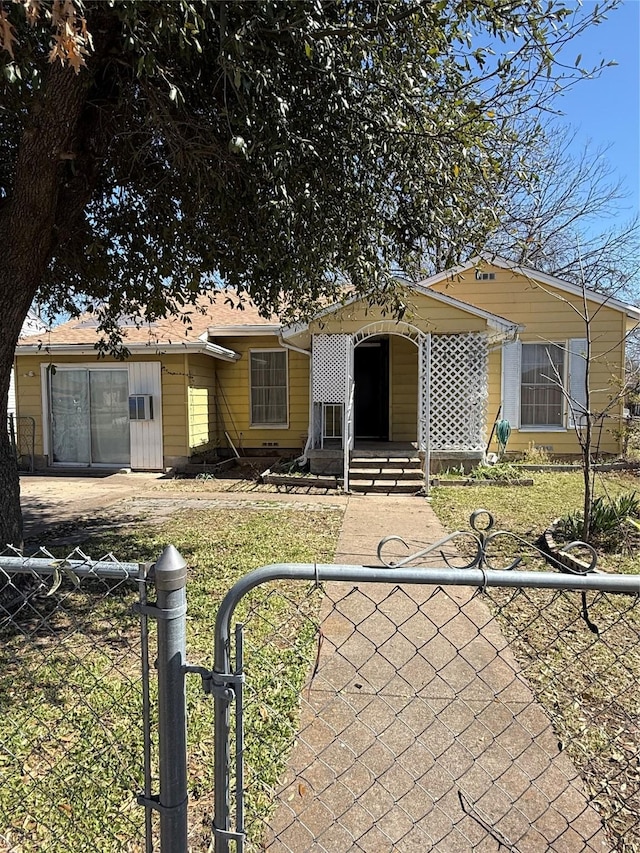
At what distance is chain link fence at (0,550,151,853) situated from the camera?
6.79ft

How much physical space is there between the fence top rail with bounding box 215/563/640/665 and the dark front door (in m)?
12.1

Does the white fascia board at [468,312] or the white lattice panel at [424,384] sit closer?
the white lattice panel at [424,384]

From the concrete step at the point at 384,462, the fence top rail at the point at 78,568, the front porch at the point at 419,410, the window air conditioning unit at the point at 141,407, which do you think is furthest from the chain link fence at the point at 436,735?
the window air conditioning unit at the point at 141,407

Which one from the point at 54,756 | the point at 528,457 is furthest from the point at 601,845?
the point at 528,457

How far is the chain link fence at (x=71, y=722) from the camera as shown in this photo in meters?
2.07

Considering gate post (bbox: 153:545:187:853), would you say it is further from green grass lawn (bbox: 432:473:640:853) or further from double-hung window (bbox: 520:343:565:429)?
double-hung window (bbox: 520:343:565:429)

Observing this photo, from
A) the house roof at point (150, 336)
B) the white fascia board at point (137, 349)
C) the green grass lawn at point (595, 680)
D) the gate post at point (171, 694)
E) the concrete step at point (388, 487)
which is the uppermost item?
the house roof at point (150, 336)

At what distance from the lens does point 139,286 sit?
21.8 feet

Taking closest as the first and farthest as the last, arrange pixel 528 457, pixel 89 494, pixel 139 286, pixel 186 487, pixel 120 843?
pixel 120 843, pixel 139 286, pixel 89 494, pixel 186 487, pixel 528 457

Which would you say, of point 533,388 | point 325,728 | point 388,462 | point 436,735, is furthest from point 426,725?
point 533,388

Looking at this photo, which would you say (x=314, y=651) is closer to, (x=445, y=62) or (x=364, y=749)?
(x=364, y=749)

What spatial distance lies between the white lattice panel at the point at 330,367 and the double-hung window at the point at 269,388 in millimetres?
3131

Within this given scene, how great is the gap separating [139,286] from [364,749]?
5715 millimetres

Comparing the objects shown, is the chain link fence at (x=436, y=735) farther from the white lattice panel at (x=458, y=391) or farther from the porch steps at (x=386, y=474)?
the white lattice panel at (x=458, y=391)
